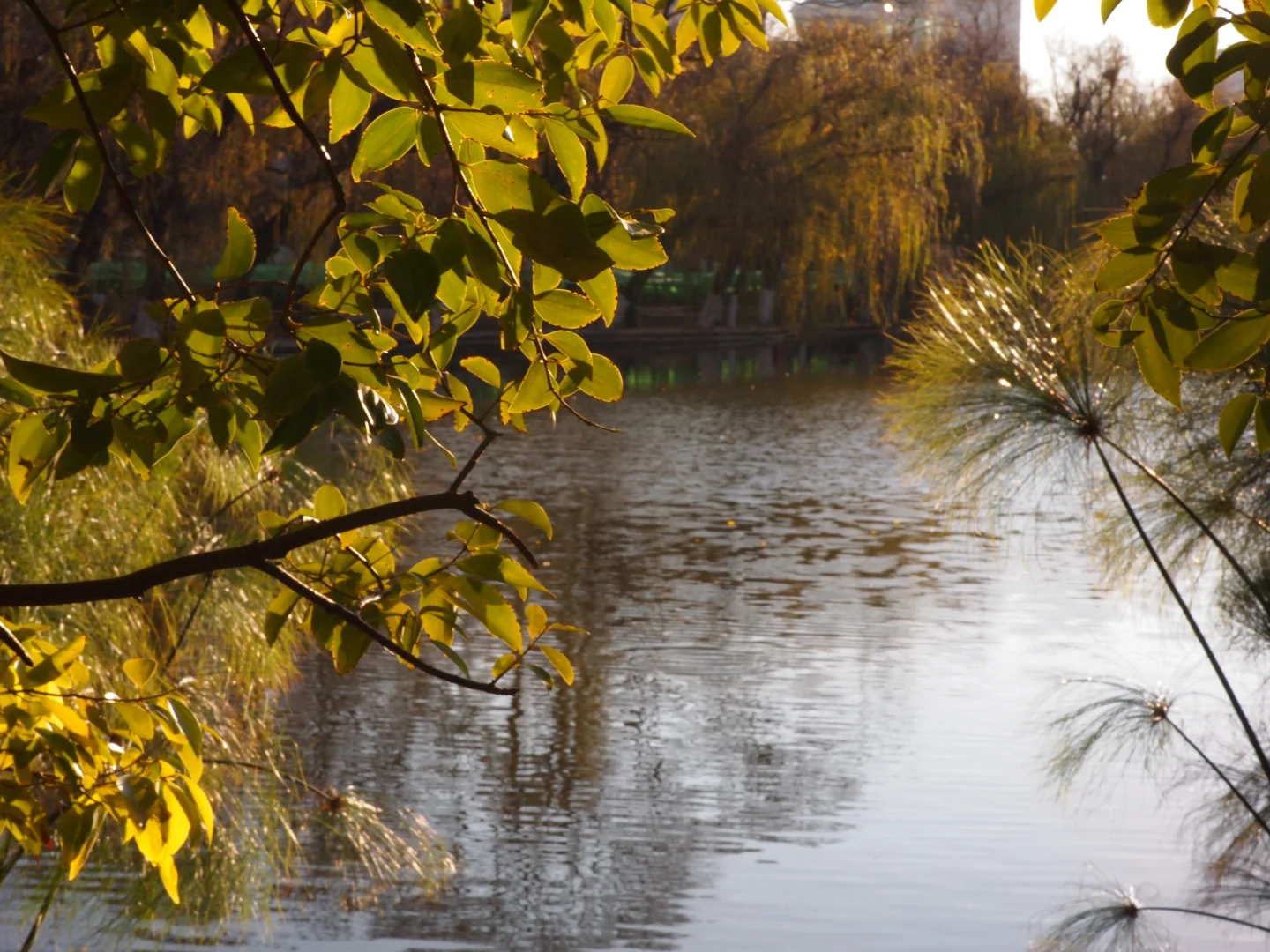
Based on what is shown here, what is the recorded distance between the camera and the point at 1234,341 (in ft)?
3.07

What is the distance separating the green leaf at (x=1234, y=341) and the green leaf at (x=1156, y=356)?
0.04 meters

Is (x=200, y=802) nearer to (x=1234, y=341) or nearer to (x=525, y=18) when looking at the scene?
(x=525, y=18)

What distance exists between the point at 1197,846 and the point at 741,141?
54.9 feet

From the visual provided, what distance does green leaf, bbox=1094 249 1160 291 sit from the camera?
37.9 inches

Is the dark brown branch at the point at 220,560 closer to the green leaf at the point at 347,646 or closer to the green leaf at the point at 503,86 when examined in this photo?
the green leaf at the point at 347,646

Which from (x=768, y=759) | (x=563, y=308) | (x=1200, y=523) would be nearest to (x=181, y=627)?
(x=768, y=759)

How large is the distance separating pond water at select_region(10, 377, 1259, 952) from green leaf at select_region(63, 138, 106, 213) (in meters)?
3.20

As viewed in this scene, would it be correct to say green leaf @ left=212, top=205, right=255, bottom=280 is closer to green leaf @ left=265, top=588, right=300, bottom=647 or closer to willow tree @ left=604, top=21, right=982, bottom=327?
green leaf @ left=265, top=588, right=300, bottom=647

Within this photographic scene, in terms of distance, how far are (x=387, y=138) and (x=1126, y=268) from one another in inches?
17.8

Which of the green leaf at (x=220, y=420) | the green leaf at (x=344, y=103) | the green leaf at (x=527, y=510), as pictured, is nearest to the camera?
the green leaf at (x=344, y=103)

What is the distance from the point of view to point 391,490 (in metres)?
4.89

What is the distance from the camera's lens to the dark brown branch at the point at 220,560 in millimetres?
1129

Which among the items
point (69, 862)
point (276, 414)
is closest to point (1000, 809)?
point (69, 862)

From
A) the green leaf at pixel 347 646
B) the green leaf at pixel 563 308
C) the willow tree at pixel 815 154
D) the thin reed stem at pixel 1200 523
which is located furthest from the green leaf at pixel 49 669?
the willow tree at pixel 815 154
